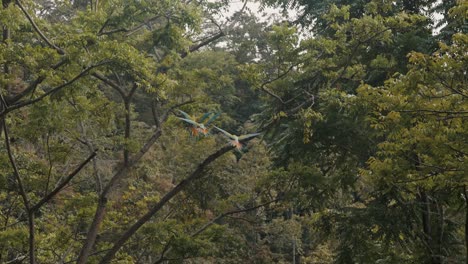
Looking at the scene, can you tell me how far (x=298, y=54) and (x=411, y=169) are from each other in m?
2.18

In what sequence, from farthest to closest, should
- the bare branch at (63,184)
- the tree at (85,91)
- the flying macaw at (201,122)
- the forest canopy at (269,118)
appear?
the flying macaw at (201,122) → the bare branch at (63,184) → the tree at (85,91) → the forest canopy at (269,118)

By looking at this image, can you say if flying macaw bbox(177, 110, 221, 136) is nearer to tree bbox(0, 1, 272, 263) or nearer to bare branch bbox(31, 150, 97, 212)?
tree bbox(0, 1, 272, 263)

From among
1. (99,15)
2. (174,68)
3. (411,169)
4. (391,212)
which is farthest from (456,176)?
(99,15)

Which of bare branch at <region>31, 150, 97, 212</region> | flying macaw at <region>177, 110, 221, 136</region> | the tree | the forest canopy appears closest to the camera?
the forest canopy

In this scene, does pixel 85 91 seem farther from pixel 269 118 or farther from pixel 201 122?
pixel 269 118

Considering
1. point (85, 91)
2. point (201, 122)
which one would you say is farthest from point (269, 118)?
point (85, 91)

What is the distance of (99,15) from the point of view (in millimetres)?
5898

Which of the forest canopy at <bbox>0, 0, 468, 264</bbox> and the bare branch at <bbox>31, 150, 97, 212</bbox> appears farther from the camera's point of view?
the bare branch at <bbox>31, 150, 97, 212</bbox>

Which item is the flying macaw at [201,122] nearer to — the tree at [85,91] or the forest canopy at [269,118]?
the forest canopy at [269,118]

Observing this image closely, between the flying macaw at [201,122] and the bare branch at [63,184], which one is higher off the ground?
the flying macaw at [201,122]

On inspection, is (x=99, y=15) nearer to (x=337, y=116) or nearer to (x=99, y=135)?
(x=99, y=135)

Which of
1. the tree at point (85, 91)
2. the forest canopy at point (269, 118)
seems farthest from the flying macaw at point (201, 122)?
the tree at point (85, 91)

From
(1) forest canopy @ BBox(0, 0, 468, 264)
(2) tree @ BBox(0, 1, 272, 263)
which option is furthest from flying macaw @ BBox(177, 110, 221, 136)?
(2) tree @ BBox(0, 1, 272, 263)

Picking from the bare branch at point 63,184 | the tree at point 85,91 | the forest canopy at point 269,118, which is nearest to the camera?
the forest canopy at point 269,118
